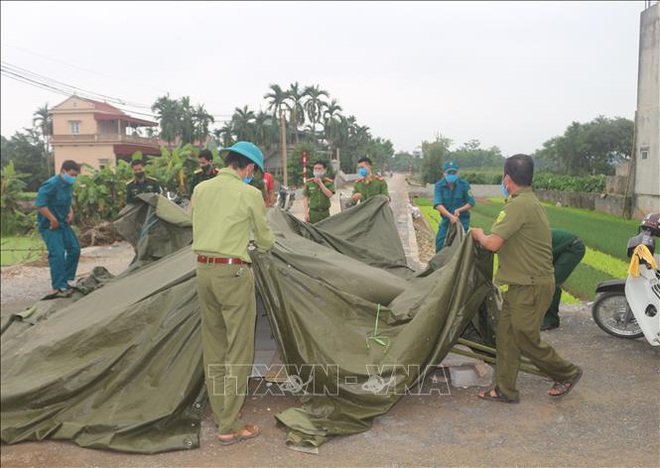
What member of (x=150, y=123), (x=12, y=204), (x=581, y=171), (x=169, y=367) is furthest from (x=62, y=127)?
(x=169, y=367)

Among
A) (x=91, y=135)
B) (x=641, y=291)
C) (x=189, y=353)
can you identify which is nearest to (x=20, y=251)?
(x=189, y=353)

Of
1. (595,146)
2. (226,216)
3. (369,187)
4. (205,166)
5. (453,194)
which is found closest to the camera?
(226,216)

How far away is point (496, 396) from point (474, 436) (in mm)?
601

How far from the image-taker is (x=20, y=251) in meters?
13.0

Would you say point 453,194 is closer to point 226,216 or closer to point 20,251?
point 226,216

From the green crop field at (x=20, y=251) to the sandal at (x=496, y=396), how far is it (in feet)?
32.1

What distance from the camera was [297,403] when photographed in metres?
4.09

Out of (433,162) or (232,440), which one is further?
(433,162)

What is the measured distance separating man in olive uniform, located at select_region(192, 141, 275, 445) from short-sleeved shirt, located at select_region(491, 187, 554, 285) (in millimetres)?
1687

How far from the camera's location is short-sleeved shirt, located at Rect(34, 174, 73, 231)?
6.79 metres

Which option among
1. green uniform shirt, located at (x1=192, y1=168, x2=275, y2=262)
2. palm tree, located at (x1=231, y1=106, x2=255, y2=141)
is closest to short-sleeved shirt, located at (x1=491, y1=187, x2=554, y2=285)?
green uniform shirt, located at (x1=192, y1=168, x2=275, y2=262)

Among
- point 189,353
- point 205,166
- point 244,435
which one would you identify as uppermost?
point 205,166

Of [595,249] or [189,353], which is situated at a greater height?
[189,353]

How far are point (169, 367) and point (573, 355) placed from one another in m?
3.68
